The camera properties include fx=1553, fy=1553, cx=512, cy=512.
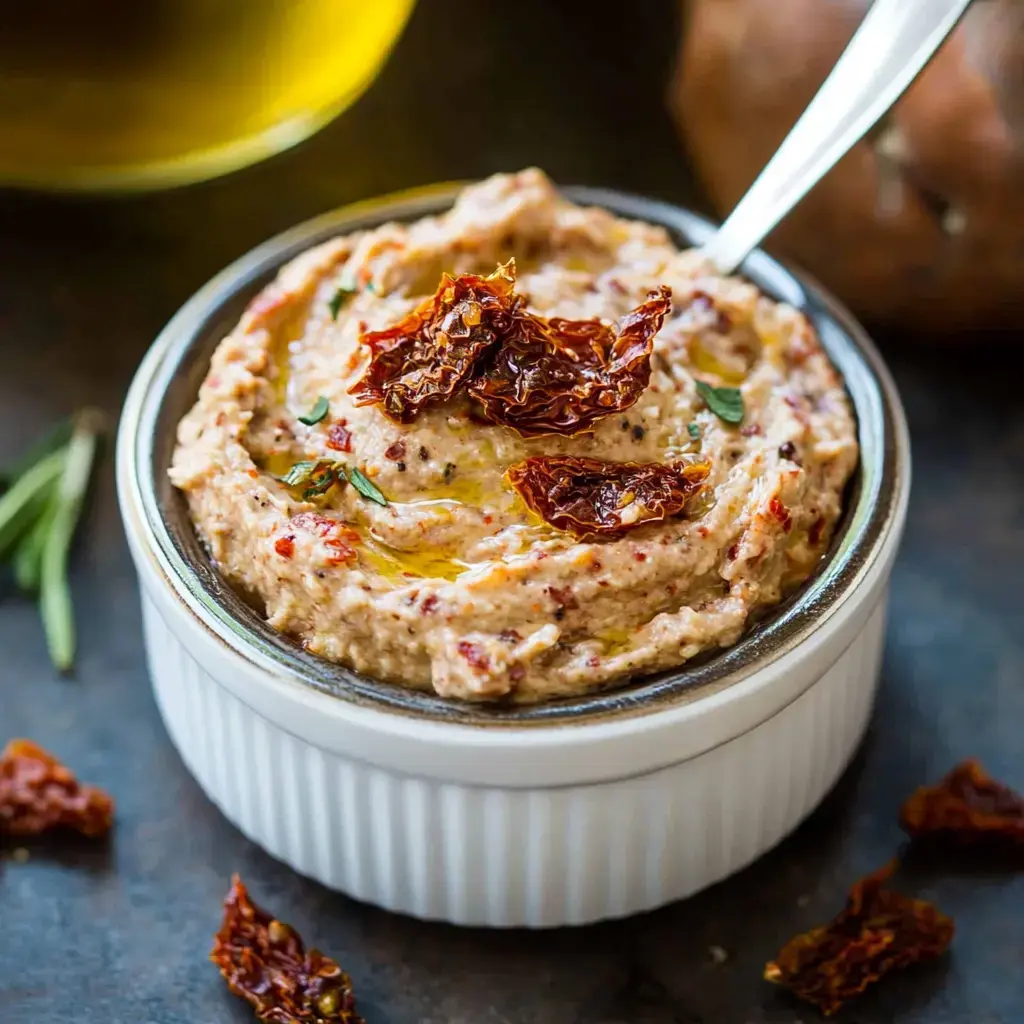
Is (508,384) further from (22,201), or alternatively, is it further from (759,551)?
(22,201)

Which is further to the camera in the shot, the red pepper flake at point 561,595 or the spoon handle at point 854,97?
the spoon handle at point 854,97

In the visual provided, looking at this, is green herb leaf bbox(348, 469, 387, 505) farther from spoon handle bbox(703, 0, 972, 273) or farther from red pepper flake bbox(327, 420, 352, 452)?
spoon handle bbox(703, 0, 972, 273)

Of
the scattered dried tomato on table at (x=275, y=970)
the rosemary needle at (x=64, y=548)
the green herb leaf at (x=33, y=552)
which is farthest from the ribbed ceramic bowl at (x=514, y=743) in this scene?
the green herb leaf at (x=33, y=552)

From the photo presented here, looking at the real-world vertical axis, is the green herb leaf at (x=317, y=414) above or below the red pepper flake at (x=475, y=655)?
above

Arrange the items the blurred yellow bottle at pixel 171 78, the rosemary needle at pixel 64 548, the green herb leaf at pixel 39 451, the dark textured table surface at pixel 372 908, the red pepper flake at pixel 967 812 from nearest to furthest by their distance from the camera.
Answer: the dark textured table surface at pixel 372 908
the red pepper flake at pixel 967 812
the rosemary needle at pixel 64 548
the green herb leaf at pixel 39 451
the blurred yellow bottle at pixel 171 78

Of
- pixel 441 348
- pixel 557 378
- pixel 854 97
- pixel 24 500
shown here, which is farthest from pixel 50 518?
pixel 854 97

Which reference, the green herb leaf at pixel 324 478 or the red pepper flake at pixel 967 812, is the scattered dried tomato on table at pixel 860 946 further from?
the green herb leaf at pixel 324 478

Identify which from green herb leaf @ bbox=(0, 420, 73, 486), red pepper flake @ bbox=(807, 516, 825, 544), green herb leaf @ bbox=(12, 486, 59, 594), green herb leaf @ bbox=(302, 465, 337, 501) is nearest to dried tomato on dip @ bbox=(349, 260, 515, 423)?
green herb leaf @ bbox=(302, 465, 337, 501)

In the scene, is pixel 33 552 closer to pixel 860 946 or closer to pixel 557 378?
pixel 557 378
